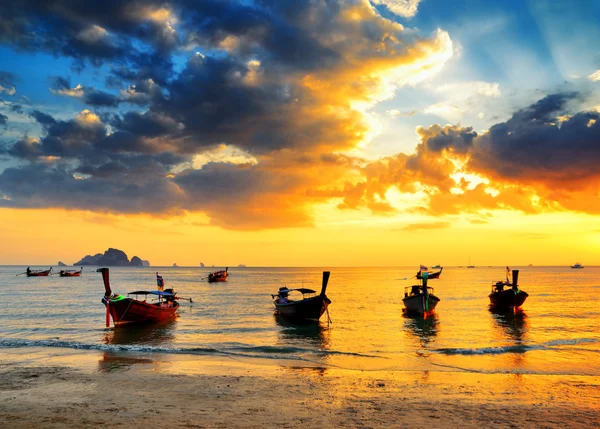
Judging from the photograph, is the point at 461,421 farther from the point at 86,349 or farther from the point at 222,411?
the point at 86,349

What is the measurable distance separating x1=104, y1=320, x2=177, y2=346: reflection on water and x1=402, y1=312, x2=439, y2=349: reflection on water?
19040mm

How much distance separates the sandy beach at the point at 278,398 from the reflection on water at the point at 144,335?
9088 mm

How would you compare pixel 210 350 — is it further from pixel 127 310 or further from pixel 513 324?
pixel 513 324

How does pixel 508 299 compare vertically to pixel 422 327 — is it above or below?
above

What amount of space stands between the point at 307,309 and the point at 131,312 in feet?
52.6

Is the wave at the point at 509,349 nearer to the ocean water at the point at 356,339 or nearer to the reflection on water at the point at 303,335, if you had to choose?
the ocean water at the point at 356,339

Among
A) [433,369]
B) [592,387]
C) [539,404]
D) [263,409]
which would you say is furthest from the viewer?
[433,369]

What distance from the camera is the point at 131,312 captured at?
119 ft

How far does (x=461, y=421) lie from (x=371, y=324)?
28.3m

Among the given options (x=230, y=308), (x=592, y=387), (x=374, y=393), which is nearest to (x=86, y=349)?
(x=374, y=393)

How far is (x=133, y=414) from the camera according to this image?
12711mm

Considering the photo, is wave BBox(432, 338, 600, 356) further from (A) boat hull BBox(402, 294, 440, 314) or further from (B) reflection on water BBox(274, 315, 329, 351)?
(A) boat hull BBox(402, 294, 440, 314)

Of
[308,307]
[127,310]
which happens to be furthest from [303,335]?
[127,310]

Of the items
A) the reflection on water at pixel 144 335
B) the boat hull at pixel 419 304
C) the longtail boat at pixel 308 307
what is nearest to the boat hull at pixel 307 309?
the longtail boat at pixel 308 307
